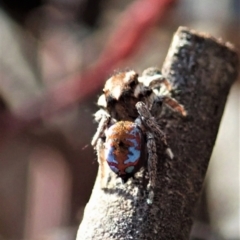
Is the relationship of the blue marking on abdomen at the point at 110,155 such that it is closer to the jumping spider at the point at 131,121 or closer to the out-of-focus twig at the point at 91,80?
the jumping spider at the point at 131,121

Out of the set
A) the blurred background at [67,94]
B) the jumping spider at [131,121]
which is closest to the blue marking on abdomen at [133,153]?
the jumping spider at [131,121]

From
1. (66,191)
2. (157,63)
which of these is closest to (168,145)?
(66,191)

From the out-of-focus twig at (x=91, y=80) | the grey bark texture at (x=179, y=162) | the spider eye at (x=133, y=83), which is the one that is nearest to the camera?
the grey bark texture at (x=179, y=162)

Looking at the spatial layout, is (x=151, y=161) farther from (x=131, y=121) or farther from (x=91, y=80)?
(x=91, y=80)

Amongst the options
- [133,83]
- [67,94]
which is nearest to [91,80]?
[67,94]

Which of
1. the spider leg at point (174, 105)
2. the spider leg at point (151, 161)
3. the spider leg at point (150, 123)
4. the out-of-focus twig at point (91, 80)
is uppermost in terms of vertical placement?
the out-of-focus twig at point (91, 80)

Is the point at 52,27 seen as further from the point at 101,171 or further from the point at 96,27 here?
the point at 101,171
